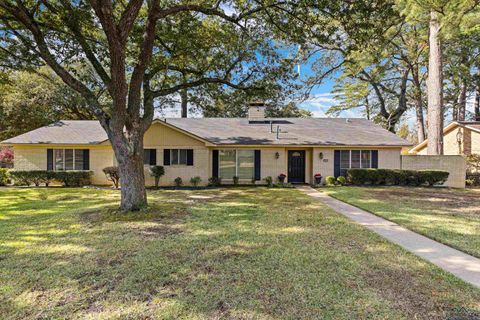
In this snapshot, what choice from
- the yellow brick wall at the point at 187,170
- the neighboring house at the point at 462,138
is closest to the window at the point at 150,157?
the yellow brick wall at the point at 187,170

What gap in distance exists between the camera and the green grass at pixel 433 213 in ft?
18.6

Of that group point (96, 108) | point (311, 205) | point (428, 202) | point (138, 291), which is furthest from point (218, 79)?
point (428, 202)

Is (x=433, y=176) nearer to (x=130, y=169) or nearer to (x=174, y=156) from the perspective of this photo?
(x=174, y=156)

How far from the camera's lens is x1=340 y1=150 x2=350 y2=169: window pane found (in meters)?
15.6

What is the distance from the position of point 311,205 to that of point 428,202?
4.61 meters

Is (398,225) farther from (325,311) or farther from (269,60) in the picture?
(269,60)

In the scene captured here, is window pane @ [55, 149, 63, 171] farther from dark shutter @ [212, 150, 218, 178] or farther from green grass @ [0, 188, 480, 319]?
green grass @ [0, 188, 480, 319]

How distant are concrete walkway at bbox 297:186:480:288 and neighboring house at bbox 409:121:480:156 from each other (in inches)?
645

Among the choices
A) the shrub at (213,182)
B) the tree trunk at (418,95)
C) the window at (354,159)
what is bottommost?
the shrub at (213,182)

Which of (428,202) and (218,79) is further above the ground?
(218,79)

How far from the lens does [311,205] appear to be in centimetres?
952

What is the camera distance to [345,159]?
1564cm

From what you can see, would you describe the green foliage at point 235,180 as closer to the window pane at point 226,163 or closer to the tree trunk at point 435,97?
the window pane at point 226,163

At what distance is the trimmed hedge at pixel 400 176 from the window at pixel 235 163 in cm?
578
